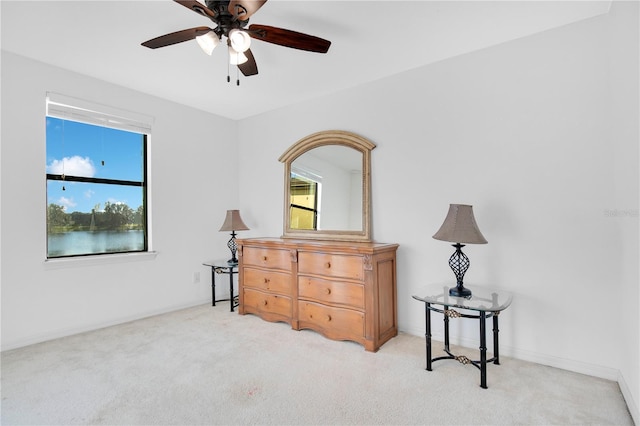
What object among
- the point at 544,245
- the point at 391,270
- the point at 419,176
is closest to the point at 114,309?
the point at 391,270

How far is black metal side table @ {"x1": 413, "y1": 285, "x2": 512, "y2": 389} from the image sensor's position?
2.06 m

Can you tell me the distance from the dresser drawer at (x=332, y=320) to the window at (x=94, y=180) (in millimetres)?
2002

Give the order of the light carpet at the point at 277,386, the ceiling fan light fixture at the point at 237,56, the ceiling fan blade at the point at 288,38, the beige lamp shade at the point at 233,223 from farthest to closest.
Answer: the beige lamp shade at the point at 233,223 → the ceiling fan light fixture at the point at 237,56 → the ceiling fan blade at the point at 288,38 → the light carpet at the point at 277,386

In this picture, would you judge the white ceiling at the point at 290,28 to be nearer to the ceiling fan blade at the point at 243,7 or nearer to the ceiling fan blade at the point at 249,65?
the ceiling fan blade at the point at 249,65

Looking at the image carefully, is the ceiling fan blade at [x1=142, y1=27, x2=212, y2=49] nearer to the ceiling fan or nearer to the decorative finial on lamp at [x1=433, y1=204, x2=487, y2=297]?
the ceiling fan

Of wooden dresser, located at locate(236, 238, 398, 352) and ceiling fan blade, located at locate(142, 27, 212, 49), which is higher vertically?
ceiling fan blade, located at locate(142, 27, 212, 49)

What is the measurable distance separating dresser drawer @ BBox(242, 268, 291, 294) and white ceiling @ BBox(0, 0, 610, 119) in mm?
1935

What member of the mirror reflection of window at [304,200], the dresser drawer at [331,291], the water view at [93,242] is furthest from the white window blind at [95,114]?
the dresser drawer at [331,291]

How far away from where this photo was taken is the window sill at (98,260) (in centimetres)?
291

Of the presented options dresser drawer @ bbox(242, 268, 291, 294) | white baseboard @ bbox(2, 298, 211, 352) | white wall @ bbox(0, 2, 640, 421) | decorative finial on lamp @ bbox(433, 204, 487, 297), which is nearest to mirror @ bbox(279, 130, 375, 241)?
white wall @ bbox(0, 2, 640, 421)

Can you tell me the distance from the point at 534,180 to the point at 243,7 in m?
2.25

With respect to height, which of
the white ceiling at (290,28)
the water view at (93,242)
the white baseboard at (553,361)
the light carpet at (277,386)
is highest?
the white ceiling at (290,28)

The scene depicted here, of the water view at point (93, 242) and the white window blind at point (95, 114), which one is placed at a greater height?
the white window blind at point (95, 114)

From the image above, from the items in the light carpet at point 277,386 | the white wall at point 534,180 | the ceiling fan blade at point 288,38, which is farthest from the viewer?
the white wall at point 534,180
